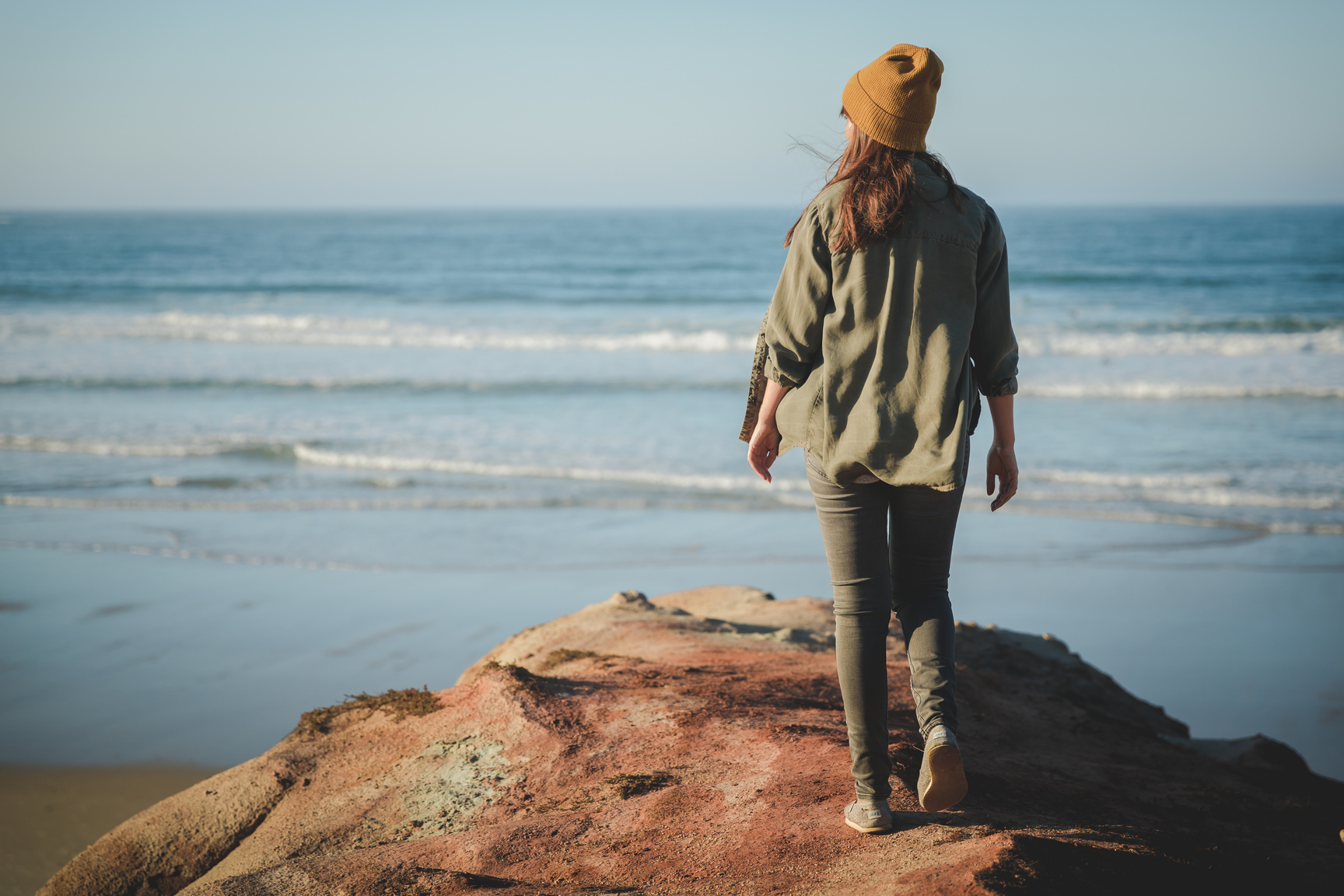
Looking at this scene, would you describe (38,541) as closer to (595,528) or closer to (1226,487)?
(595,528)

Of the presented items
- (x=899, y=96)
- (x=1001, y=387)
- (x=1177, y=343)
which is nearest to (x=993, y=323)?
(x=1001, y=387)

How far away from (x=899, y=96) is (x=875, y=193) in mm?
220

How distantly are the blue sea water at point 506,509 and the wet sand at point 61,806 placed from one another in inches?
5.3

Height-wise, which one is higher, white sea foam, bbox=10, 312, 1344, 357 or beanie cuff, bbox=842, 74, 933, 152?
beanie cuff, bbox=842, 74, 933, 152

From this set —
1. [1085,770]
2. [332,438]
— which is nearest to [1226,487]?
[1085,770]

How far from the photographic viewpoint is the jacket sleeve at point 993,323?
199 centimetres

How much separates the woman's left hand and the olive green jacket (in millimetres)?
156

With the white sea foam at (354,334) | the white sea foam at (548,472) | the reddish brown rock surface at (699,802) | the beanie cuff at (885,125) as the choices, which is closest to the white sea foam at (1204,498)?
the white sea foam at (548,472)

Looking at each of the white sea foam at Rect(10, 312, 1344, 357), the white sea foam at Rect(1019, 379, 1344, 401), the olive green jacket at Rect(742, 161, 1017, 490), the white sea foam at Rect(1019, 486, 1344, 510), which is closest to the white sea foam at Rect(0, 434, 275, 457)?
the white sea foam at Rect(10, 312, 1344, 357)

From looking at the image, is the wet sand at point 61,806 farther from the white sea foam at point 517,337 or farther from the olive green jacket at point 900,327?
the white sea foam at point 517,337

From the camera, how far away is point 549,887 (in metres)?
2.07

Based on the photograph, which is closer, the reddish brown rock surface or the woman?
the woman

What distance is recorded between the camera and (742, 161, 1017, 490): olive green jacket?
6.35 feet

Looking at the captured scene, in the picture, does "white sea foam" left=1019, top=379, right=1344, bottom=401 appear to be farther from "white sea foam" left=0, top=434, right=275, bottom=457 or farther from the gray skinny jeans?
the gray skinny jeans
